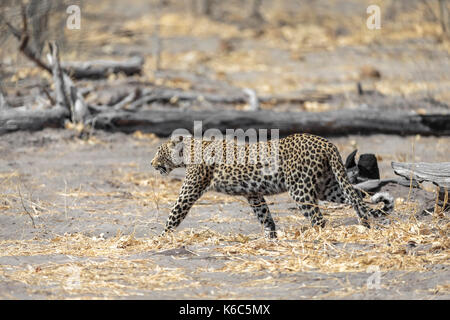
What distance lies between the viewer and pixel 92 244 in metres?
7.32

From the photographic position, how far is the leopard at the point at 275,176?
7.39 m

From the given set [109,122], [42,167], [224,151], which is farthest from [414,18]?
[224,151]

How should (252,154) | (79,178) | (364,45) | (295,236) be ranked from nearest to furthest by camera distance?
(295,236), (252,154), (79,178), (364,45)

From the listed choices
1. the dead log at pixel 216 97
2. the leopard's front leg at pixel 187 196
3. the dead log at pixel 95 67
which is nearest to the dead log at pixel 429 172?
the leopard's front leg at pixel 187 196

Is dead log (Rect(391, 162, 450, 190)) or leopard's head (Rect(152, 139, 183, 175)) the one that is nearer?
dead log (Rect(391, 162, 450, 190))

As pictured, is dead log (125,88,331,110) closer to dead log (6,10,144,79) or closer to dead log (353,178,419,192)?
dead log (6,10,144,79)

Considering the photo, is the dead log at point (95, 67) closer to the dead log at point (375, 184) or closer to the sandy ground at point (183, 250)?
the sandy ground at point (183, 250)

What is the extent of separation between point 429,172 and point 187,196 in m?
2.53

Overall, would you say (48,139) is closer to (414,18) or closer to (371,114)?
(371,114)

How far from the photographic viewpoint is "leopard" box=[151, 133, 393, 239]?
7.39 meters

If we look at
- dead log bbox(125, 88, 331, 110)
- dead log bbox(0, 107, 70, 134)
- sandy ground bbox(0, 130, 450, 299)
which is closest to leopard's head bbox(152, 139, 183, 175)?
sandy ground bbox(0, 130, 450, 299)

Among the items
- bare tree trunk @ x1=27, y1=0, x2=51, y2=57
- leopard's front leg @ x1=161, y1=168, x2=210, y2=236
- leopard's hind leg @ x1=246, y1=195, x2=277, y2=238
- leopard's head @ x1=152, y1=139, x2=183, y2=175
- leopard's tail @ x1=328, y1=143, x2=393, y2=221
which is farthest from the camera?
bare tree trunk @ x1=27, y1=0, x2=51, y2=57

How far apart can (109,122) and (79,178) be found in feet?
8.62

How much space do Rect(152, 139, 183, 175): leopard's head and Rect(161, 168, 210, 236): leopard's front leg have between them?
1.44 ft
